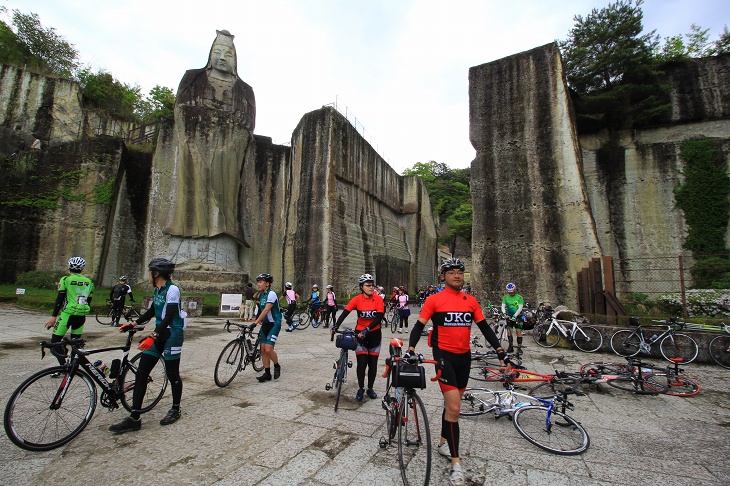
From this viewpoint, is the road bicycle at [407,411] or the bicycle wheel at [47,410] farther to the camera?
the bicycle wheel at [47,410]

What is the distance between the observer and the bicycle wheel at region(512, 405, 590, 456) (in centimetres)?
323

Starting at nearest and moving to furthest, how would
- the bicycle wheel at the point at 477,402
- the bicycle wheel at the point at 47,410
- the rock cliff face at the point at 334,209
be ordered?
the bicycle wheel at the point at 47,410
the bicycle wheel at the point at 477,402
the rock cliff face at the point at 334,209

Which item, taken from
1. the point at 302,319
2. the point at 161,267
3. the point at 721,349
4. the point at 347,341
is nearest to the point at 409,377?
the point at 347,341

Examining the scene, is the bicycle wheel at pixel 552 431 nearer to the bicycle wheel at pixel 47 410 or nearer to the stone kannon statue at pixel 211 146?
the bicycle wheel at pixel 47 410

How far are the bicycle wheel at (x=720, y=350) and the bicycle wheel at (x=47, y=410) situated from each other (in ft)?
32.4

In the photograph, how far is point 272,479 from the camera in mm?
2643

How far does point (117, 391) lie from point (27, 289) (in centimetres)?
Answer: 1633

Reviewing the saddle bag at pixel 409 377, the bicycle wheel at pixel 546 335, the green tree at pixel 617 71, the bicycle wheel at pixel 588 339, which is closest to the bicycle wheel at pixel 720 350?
the bicycle wheel at pixel 588 339

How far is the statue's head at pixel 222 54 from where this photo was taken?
61.1ft

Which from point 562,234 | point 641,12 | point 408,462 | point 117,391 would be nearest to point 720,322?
point 562,234

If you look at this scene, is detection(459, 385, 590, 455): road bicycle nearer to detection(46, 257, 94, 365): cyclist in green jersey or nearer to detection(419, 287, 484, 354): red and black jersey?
detection(419, 287, 484, 354): red and black jersey

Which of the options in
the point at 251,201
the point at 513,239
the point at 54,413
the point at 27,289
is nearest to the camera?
the point at 54,413

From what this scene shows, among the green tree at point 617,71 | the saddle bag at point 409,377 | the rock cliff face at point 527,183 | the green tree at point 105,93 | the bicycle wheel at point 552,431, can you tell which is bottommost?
the bicycle wheel at point 552,431

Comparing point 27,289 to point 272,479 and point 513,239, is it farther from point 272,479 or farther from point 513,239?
point 513,239
